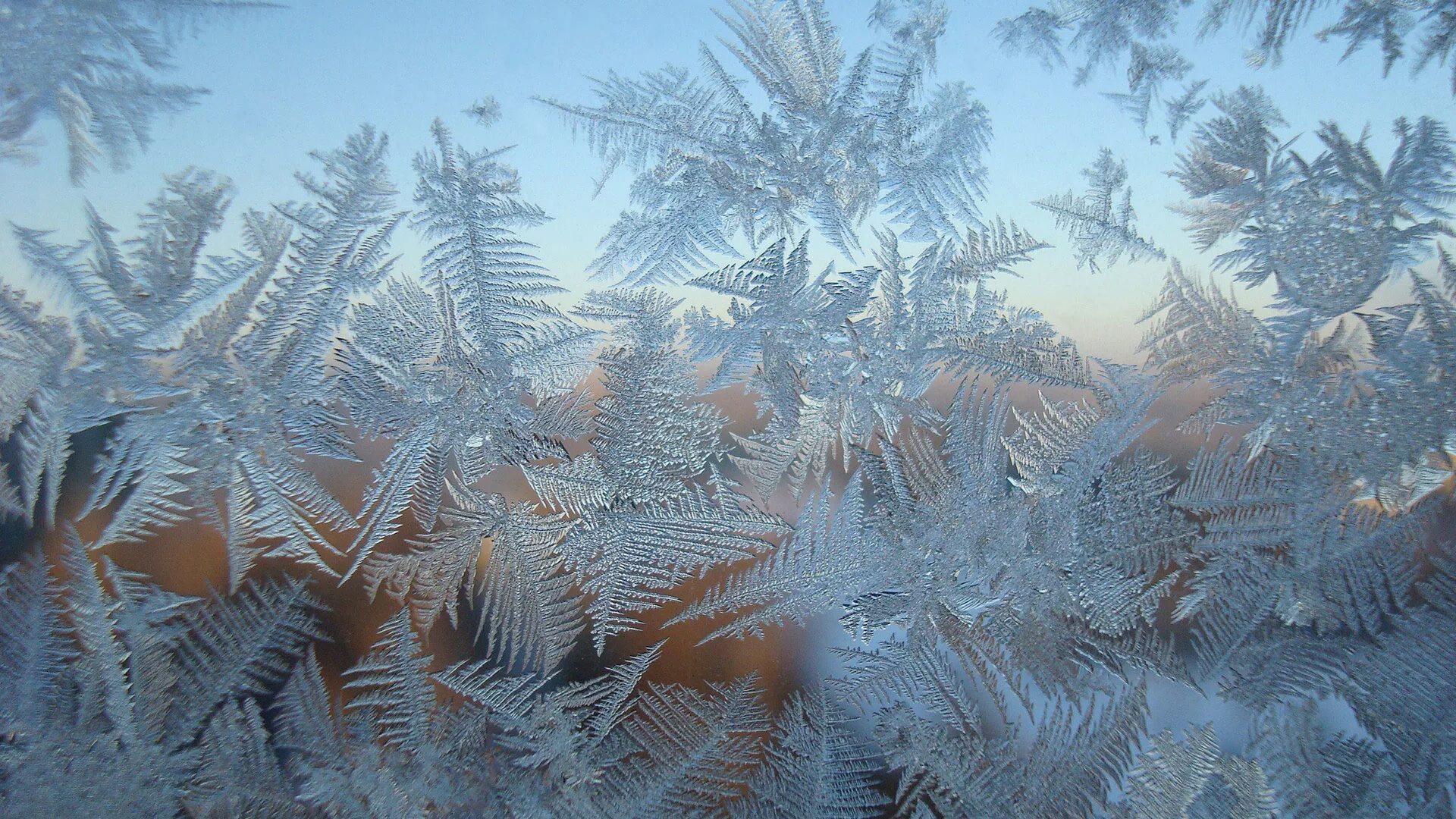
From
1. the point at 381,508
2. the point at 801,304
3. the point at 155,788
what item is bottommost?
the point at 155,788

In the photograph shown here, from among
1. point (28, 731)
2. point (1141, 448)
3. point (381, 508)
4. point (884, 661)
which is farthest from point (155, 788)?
point (1141, 448)

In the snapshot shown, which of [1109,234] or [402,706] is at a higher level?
[1109,234]

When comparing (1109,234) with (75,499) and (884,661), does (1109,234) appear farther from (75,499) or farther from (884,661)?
(75,499)

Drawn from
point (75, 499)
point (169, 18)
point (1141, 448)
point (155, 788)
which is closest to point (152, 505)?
point (75, 499)

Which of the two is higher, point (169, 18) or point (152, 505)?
point (169, 18)

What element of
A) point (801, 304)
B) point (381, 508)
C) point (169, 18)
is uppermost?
point (169, 18)

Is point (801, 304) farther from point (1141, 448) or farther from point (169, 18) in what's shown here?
point (169, 18)
